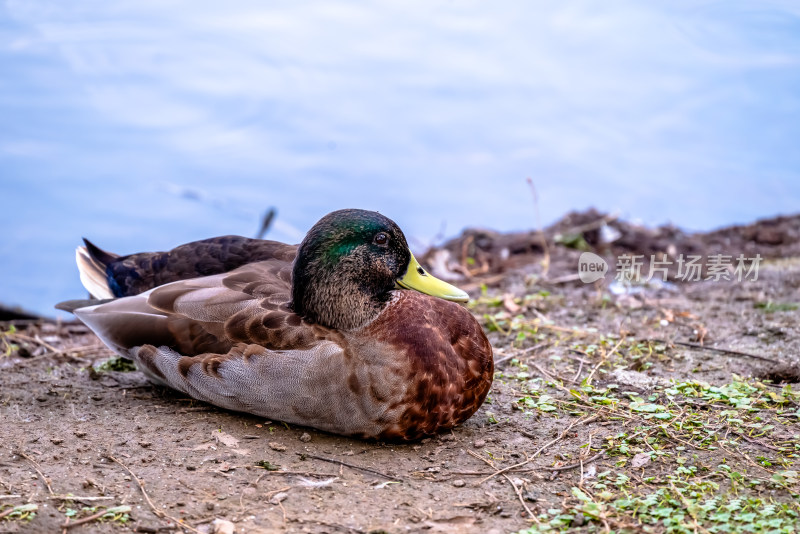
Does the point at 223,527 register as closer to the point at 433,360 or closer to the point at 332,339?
the point at 332,339

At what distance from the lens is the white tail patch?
4.47m

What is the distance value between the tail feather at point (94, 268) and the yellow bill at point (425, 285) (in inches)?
69.4

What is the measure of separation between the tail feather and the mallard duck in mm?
663

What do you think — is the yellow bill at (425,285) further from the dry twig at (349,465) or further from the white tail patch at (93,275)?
the white tail patch at (93,275)

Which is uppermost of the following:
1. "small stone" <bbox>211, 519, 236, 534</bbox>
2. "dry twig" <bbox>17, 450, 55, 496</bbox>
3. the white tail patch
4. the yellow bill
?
the yellow bill

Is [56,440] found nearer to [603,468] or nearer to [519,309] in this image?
[603,468]

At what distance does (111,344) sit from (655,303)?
11.1 ft

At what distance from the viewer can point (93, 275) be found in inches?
178

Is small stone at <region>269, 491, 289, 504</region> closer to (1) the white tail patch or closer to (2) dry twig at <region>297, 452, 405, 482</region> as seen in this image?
(2) dry twig at <region>297, 452, 405, 482</region>

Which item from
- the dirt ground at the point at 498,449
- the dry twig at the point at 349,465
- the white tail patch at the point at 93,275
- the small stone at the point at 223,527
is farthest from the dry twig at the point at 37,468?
the white tail patch at the point at 93,275

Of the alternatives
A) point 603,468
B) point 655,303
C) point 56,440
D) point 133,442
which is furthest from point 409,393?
point 655,303

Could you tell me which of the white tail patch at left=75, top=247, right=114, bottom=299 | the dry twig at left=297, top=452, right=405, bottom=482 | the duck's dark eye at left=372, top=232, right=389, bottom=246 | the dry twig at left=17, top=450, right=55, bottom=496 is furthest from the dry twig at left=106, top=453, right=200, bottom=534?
the white tail patch at left=75, top=247, right=114, bottom=299

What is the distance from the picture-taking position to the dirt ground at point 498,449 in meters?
2.77

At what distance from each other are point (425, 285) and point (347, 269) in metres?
0.35
